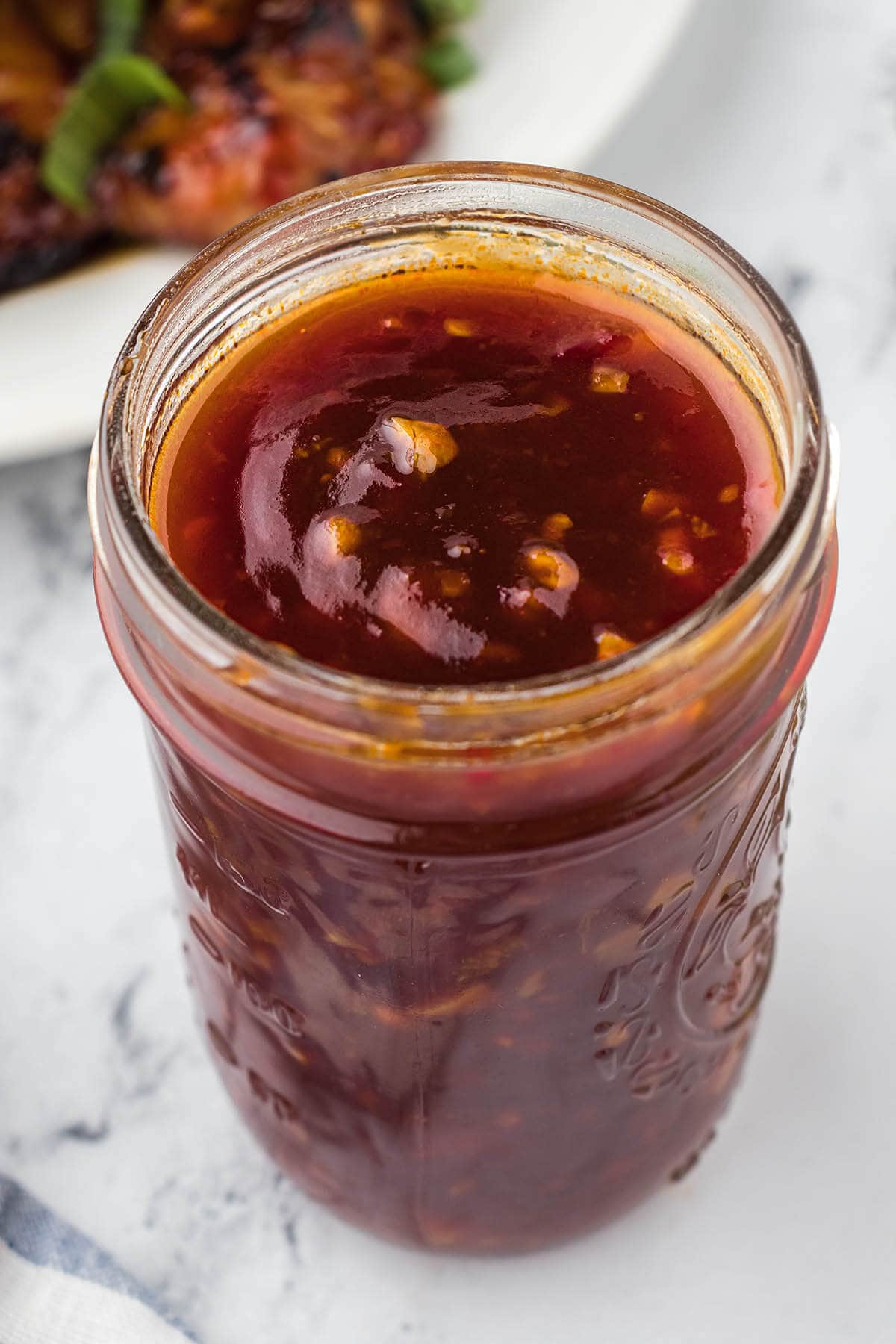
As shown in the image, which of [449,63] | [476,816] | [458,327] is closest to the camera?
[476,816]

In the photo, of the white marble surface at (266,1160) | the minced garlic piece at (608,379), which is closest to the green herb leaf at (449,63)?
the white marble surface at (266,1160)

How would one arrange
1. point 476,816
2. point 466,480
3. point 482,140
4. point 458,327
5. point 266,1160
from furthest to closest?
1. point 482,140
2. point 266,1160
3. point 458,327
4. point 466,480
5. point 476,816

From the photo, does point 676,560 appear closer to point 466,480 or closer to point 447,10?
point 466,480

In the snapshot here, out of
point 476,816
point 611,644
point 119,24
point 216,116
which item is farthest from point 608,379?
point 119,24

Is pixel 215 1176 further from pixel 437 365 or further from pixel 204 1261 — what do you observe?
pixel 437 365

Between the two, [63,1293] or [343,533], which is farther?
[63,1293]

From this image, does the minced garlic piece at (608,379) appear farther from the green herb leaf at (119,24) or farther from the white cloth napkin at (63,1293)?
the green herb leaf at (119,24)

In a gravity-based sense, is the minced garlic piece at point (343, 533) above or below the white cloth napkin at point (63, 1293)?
above
